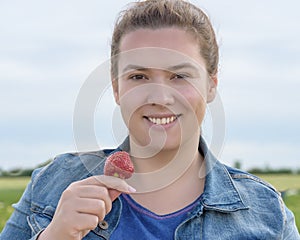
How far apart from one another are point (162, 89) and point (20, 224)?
0.84m

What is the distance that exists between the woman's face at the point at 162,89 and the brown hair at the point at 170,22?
4 centimetres

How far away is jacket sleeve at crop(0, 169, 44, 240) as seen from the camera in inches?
99.9

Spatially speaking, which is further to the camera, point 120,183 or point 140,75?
point 140,75

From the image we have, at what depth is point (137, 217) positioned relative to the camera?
2.37 meters

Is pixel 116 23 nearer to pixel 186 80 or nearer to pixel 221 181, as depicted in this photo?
pixel 186 80

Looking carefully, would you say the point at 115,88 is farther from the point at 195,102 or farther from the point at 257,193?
the point at 257,193

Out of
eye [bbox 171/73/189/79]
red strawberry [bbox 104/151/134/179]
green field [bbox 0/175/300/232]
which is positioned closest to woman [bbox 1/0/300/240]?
eye [bbox 171/73/189/79]

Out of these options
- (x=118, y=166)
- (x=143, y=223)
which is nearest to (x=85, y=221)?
(x=118, y=166)

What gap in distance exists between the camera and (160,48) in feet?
7.53

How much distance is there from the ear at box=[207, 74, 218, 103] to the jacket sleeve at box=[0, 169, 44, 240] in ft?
2.70

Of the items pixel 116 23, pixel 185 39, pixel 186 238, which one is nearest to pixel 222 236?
pixel 186 238

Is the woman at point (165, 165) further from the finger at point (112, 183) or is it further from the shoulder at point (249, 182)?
the finger at point (112, 183)

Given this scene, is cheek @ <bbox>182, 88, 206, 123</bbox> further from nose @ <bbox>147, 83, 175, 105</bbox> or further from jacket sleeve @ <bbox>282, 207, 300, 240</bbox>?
jacket sleeve @ <bbox>282, 207, 300, 240</bbox>

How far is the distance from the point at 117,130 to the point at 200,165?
374 millimetres
